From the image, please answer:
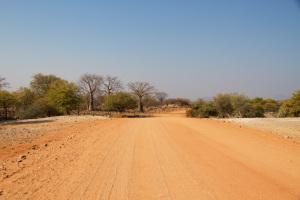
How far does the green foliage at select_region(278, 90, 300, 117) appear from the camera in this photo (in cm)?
4106

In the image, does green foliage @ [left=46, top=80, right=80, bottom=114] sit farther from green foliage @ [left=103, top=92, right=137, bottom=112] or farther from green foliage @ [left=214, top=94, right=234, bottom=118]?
green foliage @ [left=214, top=94, right=234, bottom=118]

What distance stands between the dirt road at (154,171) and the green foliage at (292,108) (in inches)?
1186

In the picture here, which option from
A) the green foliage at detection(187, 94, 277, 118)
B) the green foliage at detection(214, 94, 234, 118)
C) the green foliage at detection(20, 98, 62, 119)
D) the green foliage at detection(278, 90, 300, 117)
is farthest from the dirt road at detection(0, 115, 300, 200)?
the green foliage at detection(214, 94, 234, 118)

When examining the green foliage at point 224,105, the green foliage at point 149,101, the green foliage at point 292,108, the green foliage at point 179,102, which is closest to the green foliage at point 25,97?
the green foliage at point 149,101

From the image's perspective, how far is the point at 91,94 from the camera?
81625 mm

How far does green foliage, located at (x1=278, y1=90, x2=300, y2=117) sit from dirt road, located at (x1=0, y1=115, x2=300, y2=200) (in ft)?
98.9

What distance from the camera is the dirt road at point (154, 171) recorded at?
21.6ft

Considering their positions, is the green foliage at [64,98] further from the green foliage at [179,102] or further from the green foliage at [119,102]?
the green foliage at [179,102]

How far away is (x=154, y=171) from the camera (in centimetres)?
846

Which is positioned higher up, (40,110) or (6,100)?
(6,100)

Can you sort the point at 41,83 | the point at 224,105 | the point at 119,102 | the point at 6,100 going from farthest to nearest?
the point at 41,83, the point at 119,102, the point at 224,105, the point at 6,100

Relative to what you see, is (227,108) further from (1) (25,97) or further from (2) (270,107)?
(1) (25,97)

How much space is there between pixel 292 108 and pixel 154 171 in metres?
37.3

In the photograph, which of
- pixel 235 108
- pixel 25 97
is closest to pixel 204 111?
pixel 235 108
